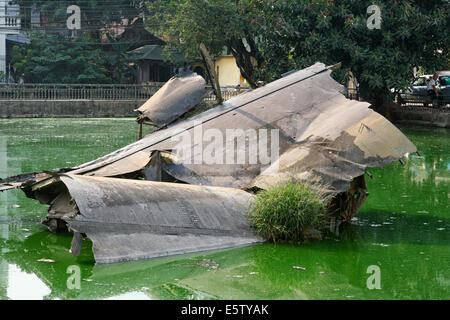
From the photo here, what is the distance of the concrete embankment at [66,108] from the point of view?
2686 centimetres

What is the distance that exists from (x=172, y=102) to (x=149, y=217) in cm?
304

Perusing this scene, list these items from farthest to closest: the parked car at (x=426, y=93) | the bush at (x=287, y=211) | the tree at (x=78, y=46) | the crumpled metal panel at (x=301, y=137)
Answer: the tree at (x=78, y=46) → the parked car at (x=426, y=93) → the crumpled metal panel at (x=301, y=137) → the bush at (x=287, y=211)

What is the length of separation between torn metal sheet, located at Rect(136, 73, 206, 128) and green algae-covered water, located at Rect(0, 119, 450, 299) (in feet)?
6.57

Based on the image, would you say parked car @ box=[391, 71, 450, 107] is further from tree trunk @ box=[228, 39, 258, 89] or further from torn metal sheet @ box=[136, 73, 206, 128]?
torn metal sheet @ box=[136, 73, 206, 128]

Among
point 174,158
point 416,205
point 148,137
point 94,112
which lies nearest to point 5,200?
point 148,137

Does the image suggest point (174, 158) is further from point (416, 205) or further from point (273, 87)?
point (416, 205)

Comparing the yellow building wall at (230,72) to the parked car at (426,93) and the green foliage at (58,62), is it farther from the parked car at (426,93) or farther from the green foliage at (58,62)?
the parked car at (426,93)

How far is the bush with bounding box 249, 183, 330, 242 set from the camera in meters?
7.41

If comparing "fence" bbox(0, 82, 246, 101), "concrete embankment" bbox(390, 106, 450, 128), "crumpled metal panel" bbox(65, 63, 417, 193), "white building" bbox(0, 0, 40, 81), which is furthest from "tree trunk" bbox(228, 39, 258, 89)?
"crumpled metal panel" bbox(65, 63, 417, 193)

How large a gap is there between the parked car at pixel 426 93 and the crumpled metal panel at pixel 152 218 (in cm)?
1783

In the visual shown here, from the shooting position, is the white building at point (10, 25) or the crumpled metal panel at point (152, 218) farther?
the white building at point (10, 25)

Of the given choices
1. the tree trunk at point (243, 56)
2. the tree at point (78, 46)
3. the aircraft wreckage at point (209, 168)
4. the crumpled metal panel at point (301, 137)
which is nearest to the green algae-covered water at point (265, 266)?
the aircraft wreckage at point (209, 168)

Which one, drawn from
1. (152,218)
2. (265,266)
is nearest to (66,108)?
(152,218)

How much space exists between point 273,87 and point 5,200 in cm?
438
